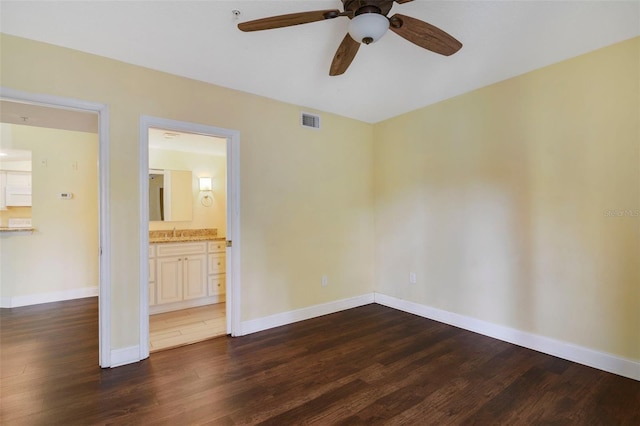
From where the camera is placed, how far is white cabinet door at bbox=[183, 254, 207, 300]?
403cm

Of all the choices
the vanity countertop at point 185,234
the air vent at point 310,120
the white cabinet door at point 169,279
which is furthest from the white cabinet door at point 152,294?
the air vent at point 310,120

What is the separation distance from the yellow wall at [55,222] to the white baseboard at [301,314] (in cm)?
318

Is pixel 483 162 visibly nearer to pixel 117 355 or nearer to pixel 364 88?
pixel 364 88

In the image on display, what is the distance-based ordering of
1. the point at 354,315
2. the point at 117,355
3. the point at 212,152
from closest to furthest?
the point at 117,355 < the point at 354,315 < the point at 212,152

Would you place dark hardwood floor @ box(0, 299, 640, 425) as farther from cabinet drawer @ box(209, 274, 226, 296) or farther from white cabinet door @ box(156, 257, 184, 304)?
cabinet drawer @ box(209, 274, 226, 296)

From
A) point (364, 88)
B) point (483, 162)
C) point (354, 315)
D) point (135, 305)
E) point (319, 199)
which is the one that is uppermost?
point (364, 88)

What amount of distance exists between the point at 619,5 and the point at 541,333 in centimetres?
256

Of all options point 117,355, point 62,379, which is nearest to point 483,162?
point 117,355

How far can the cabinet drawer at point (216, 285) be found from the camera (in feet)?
13.9

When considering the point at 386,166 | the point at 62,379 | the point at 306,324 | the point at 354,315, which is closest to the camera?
the point at 62,379

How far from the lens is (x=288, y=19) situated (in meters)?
1.69

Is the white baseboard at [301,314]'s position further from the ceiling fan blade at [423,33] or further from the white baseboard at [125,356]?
the ceiling fan blade at [423,33]

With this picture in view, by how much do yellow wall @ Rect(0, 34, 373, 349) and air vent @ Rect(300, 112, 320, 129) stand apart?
8 centimetres

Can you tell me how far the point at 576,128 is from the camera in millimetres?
2484
